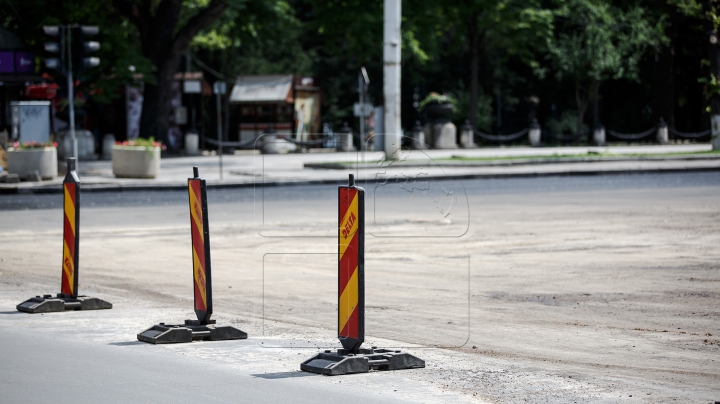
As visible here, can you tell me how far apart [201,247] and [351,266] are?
1.52 meters

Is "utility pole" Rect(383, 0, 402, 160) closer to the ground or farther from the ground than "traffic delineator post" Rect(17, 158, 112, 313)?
farther from the ground

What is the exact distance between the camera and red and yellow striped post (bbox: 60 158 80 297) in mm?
9328

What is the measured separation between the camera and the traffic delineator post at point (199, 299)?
7.93m

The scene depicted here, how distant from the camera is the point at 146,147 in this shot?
2780cm

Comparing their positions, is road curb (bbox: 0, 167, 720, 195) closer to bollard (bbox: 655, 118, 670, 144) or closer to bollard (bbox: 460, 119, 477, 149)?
bollard (bbox: 460, 119, 477, 149)

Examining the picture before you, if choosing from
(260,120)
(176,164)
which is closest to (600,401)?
(176,164)

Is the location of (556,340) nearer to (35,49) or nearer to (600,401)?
(600,401)

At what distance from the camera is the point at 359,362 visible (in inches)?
274

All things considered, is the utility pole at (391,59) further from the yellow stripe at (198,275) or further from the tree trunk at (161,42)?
the yellow stripe at (198,275)

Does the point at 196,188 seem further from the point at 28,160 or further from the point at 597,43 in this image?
the point at 597,43

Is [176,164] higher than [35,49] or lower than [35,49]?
lower

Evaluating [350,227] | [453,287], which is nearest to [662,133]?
[453,287]

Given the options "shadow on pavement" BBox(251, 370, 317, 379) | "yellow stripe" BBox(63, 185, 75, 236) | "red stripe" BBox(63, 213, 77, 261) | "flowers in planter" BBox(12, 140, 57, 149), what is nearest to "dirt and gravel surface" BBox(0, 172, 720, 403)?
"shadow on pavement" BBox(251, 370, 317, 379)

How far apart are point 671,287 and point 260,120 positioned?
41.0 m
